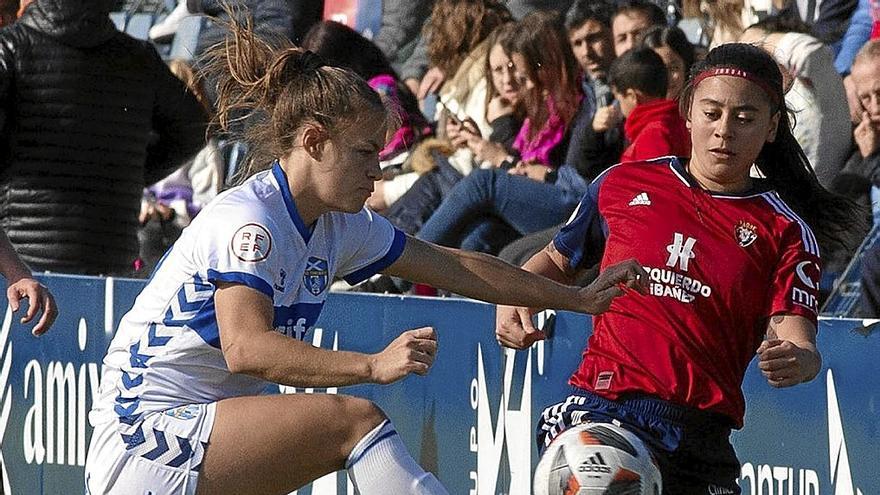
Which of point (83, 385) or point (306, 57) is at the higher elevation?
point (306, 57)

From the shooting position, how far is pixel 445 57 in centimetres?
960

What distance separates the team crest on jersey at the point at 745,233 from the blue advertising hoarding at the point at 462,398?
984 millimetres

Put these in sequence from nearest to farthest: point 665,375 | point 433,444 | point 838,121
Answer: point 665,375 < point 433,444 < point 838,121

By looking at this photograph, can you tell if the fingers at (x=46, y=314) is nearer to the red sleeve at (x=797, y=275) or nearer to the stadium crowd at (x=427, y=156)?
the stadium crowd at (x=427, y=156)

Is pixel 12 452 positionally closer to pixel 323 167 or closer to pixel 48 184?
pixel 48 184

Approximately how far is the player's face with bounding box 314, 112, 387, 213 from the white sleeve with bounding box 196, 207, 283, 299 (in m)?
0.18

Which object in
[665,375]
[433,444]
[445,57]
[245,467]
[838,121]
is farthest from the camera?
[445,57]

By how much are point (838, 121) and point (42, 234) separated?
150 inches

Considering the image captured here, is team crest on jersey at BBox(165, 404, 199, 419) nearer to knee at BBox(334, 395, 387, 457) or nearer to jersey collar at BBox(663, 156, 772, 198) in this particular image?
knee at BBox(334, 395, 387, 457)

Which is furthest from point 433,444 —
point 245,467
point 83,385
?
point 245,467

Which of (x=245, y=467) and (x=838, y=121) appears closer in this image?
(x=245, y=467)

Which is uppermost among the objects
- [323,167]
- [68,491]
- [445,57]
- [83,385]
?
[445,57]

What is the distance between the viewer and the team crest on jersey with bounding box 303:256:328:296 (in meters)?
4.50

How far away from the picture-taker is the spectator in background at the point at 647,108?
277 inches
